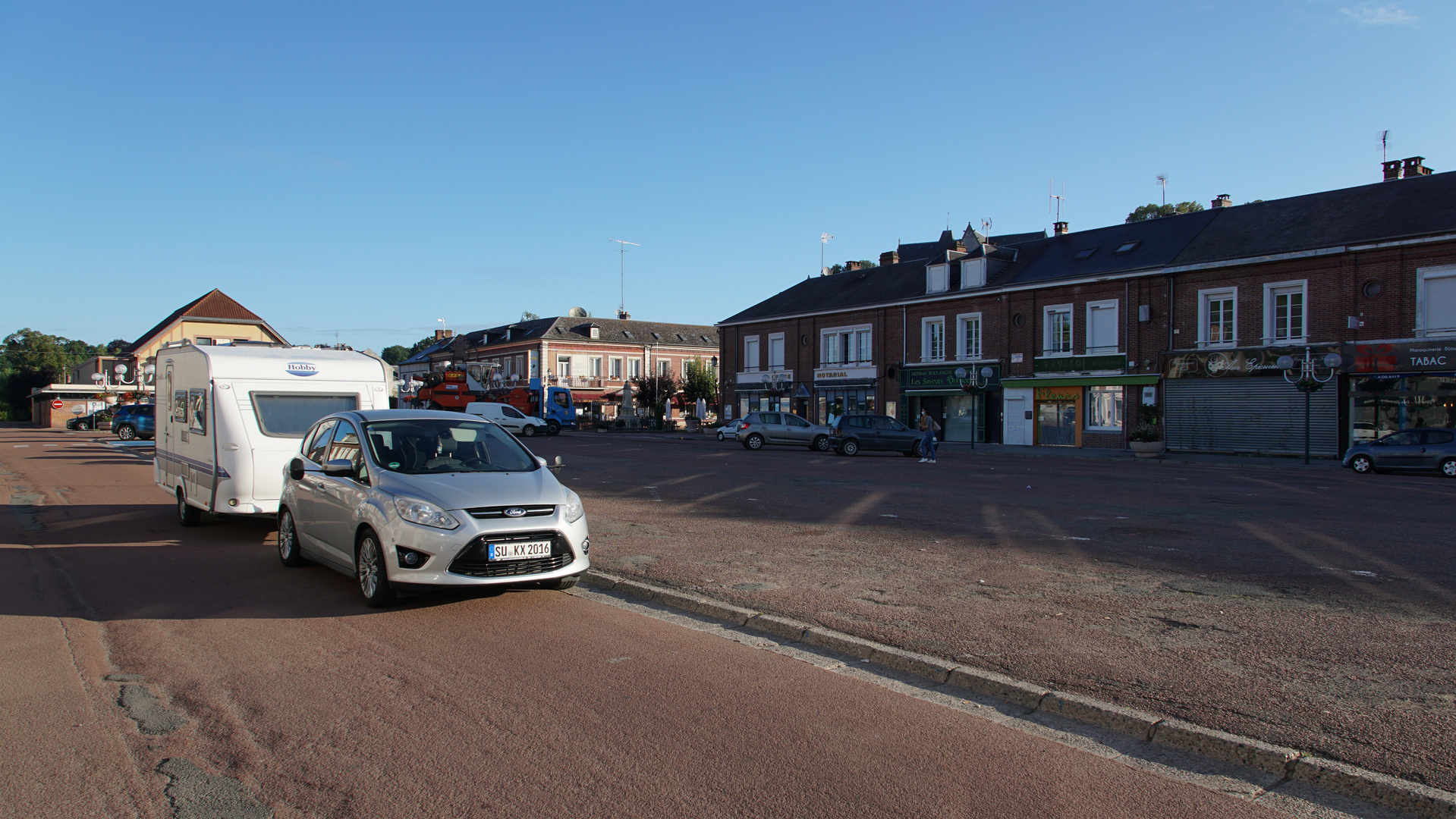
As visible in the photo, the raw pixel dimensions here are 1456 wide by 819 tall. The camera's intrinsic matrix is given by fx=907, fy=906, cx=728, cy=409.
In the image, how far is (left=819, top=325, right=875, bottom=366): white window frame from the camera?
144ft

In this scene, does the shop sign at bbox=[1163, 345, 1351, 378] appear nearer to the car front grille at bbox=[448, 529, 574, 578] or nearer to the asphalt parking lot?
the asphalt parking lot

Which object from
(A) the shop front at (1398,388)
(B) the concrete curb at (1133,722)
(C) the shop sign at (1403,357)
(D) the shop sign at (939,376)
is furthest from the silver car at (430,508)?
(D) the shop sign at (939,376)

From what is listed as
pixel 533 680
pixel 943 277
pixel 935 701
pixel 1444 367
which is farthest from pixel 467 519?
pixel 943 277

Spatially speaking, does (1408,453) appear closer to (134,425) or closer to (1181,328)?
(1181,328)

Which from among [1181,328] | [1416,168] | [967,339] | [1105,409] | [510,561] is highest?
[1416,168]

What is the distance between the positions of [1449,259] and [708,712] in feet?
98.7

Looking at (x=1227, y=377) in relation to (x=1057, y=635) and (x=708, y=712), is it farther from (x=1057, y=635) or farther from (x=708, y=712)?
(x=708, y=712)

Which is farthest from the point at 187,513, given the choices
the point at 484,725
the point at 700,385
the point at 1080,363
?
the point at 700,385

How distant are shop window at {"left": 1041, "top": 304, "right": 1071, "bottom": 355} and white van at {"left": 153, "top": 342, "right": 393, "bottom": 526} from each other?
28.9 m

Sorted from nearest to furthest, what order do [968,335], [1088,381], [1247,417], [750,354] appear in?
[1247,417] → [1088,381] → [968,335] → [750,354]

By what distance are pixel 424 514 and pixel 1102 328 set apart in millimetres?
32165

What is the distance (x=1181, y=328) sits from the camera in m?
31.9

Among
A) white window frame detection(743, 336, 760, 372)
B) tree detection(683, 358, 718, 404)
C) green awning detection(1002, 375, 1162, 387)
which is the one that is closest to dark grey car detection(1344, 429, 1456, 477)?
green awning detection(1002, 375, 1162, 387)

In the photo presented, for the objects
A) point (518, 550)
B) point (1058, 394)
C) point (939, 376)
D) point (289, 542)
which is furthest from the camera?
point (939, 376)
